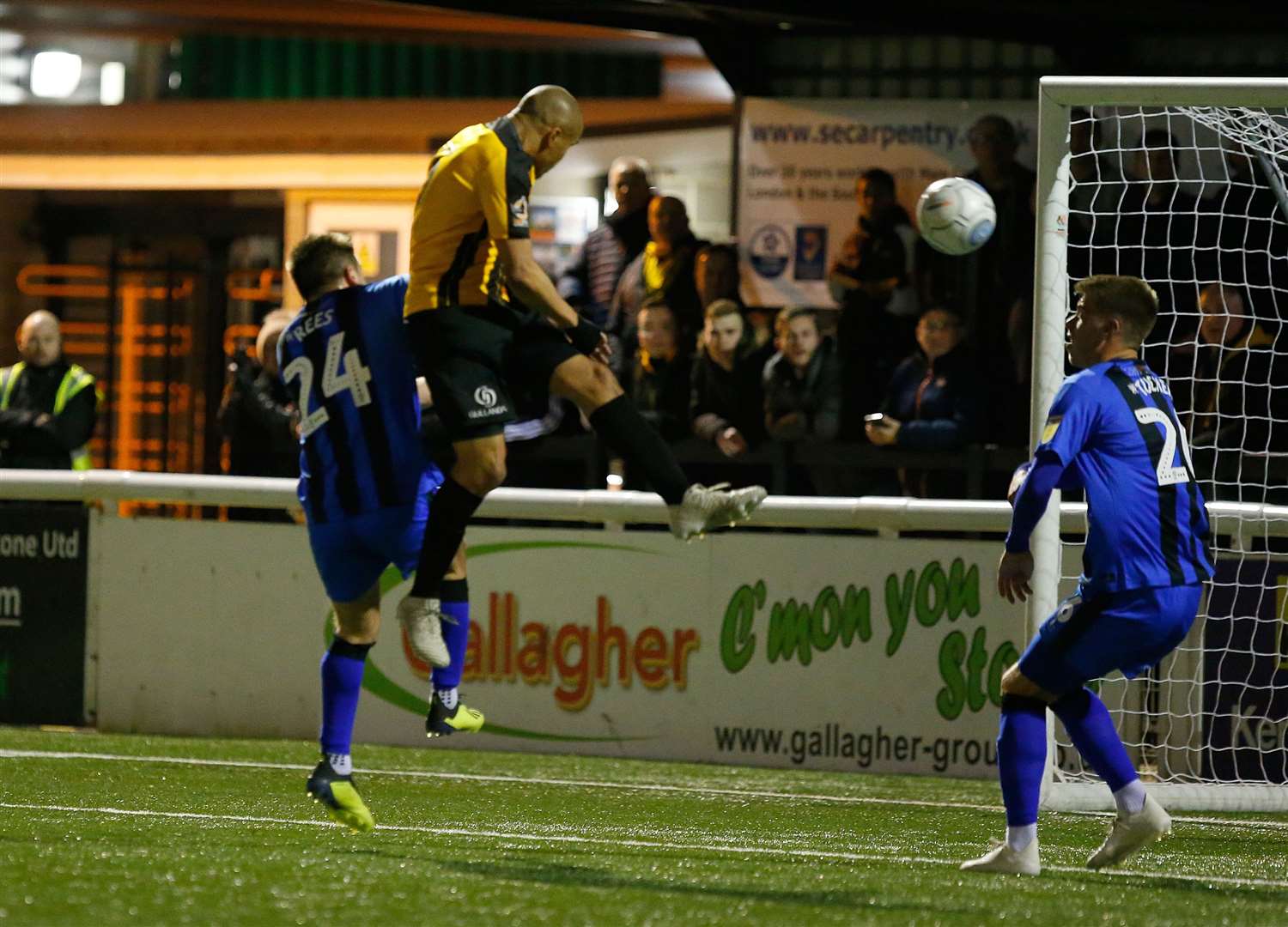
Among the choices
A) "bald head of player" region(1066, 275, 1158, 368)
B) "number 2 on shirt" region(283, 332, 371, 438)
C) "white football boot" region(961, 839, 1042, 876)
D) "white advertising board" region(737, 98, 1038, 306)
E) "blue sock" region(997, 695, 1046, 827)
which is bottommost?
"white football boot" region(961, 839, 1042, 876)

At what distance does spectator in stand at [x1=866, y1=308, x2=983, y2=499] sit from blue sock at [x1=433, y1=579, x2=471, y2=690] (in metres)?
3.40

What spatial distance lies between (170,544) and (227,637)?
0.52 meters

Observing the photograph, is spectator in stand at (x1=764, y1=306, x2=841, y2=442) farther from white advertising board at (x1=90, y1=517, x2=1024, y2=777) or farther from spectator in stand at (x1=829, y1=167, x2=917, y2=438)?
white advertising board at (x1=90, y1=517, x2=1024, y2=777)

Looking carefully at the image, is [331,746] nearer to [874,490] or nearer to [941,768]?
[941,768]

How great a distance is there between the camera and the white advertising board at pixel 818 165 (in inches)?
441

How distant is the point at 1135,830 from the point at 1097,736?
0.27m

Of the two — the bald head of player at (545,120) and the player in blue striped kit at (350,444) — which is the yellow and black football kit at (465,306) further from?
the player in blue striped kit at (350,444)

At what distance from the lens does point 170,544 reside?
1012 centimetres

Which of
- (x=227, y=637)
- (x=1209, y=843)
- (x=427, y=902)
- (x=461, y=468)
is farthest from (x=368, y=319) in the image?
(x=227, y=637)

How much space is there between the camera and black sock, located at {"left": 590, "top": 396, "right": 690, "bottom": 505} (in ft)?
20.3

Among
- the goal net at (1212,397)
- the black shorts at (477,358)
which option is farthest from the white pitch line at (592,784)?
the black shorts at (477,358)

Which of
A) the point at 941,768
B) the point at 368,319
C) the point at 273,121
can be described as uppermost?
the point at 273,121

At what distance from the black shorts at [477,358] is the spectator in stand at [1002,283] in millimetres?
4240

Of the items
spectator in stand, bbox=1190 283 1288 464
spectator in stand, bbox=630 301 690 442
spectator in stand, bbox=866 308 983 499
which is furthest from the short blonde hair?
spectator in stand, bbox=630 301 690 442
